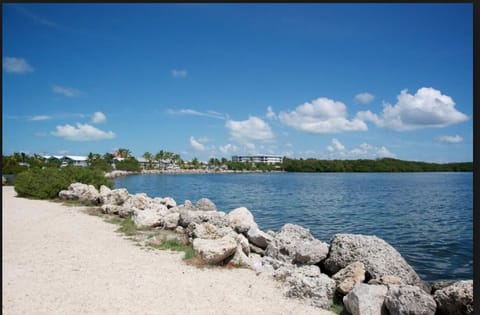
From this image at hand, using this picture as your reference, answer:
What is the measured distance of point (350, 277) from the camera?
7285 millimetres

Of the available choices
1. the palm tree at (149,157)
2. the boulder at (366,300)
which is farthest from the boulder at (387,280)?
the palm tree at (149,157)

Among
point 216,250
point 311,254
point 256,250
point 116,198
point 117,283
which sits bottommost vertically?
point 256,250

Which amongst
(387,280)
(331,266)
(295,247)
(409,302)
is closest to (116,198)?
(295,247)

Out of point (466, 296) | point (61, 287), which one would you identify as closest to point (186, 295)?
point (61, 287)

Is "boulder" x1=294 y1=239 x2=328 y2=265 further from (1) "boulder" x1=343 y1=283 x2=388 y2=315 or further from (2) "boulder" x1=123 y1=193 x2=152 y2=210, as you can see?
(2) "boulder" x1=123 y1=193 x2=152 y2=210

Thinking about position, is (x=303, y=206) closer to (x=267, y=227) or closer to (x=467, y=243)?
(x=267, y=227)

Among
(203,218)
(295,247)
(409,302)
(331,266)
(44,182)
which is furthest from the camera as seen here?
(44,182)

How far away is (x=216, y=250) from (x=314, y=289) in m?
2.74

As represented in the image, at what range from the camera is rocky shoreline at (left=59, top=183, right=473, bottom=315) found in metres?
5.95

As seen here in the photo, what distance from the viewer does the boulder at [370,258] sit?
7.73 meters

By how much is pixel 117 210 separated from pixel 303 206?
15.3 metres

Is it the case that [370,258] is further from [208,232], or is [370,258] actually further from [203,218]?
[203,218]

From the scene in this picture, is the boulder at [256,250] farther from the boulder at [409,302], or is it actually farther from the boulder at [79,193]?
the boulder at [79,193]

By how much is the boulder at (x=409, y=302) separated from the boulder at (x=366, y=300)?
148 mm
